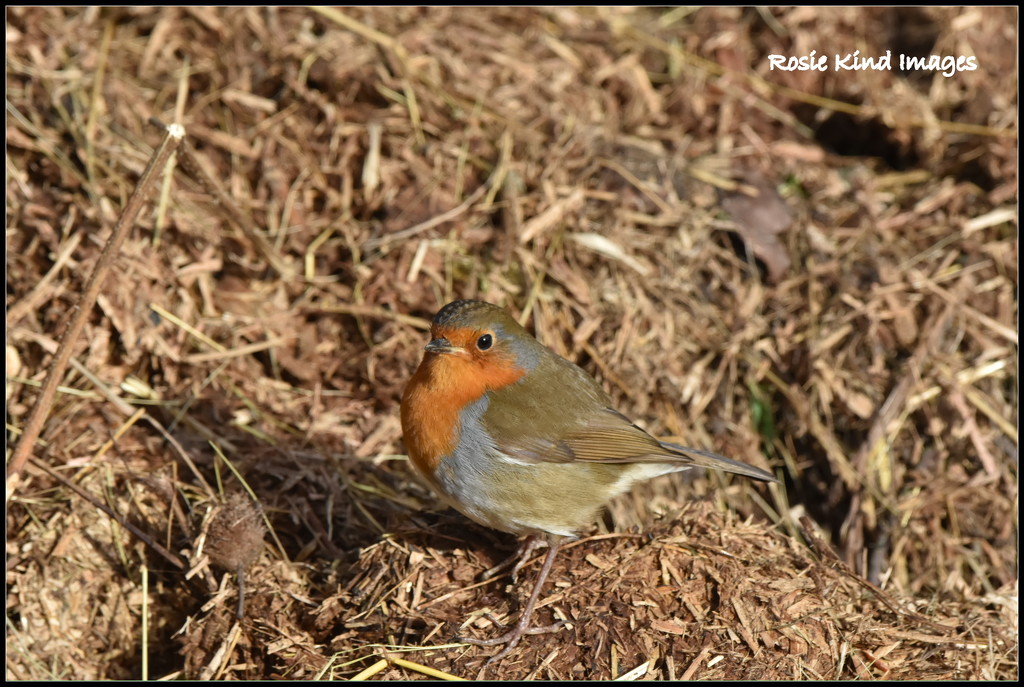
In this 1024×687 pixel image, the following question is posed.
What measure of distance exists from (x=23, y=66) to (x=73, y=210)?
1054 millimetres

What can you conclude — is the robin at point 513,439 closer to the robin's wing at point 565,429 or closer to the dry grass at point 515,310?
the robin's wing at point 565,429

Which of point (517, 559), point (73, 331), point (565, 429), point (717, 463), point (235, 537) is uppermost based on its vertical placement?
point (73, 331)

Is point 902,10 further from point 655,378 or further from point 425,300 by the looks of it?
point 425,300

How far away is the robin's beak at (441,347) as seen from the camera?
3.84 metres

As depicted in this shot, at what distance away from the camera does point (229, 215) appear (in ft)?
16.7

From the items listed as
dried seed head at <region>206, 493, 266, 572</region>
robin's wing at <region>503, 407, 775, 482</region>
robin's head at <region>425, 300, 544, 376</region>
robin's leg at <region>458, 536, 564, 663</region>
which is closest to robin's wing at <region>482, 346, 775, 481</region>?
robin's wing at <region>503, 407, 775, 482</region>

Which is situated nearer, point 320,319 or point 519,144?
A: point 320,319

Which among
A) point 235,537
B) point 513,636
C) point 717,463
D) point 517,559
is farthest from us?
point 717,463

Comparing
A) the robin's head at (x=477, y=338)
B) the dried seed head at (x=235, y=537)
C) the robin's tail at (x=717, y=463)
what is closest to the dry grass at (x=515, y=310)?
the dried seed head at (x=235, y=537)

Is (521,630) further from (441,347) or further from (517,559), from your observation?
(441,347)

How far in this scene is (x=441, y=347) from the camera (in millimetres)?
3854

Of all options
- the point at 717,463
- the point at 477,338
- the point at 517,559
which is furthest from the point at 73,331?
the point at 717,463

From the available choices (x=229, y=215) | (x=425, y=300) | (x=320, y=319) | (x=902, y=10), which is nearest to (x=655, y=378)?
(x=425, y=300)

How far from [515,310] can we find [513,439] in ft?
5.09
